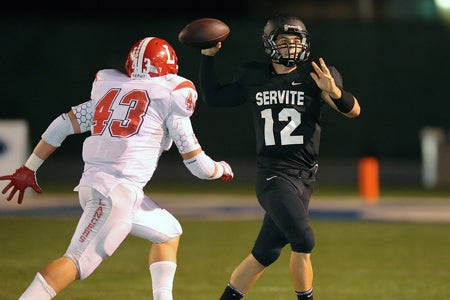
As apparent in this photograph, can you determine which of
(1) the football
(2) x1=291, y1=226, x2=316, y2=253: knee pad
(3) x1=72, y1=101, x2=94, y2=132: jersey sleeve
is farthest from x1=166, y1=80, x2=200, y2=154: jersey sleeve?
(2) x1=291, y1=226, x2=316, y2=253: knee pad

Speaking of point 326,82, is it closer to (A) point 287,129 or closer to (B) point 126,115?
(A) point 287,129

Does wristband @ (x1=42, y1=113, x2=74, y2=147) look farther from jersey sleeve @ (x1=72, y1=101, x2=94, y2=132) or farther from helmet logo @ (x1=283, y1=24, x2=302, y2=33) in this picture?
helmet logo @ (x1=283, y1=24, x2=302, y2=33)

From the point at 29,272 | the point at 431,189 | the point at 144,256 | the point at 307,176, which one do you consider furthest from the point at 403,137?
the point at 307,176

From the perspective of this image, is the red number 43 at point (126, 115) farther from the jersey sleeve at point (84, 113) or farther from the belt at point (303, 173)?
the belt at point (303, 173)

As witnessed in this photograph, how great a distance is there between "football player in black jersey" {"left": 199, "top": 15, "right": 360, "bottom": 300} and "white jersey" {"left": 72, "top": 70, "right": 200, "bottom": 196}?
0.71 metres

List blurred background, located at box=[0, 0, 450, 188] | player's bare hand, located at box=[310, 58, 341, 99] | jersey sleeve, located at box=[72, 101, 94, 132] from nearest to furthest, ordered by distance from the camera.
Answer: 1. jersey sleeve, located at box=[72, 101, 94, 132]
2. player's bare hand, located at box=[310, 58, 341, 99]
3. blurred background, located at box=[0, 0, 450, 188]

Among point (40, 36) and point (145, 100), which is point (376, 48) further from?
point (145, 100)

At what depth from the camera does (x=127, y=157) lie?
6.34 metres

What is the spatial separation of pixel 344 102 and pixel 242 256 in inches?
162

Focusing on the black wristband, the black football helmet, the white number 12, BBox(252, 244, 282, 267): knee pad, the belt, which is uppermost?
the black football helmet

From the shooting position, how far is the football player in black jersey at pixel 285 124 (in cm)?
688

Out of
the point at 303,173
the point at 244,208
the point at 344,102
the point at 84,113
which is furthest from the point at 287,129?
the point at 244,208

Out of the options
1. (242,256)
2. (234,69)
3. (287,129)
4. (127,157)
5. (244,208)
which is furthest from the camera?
(234,69)

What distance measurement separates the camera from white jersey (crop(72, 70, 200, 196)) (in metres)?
6.34
